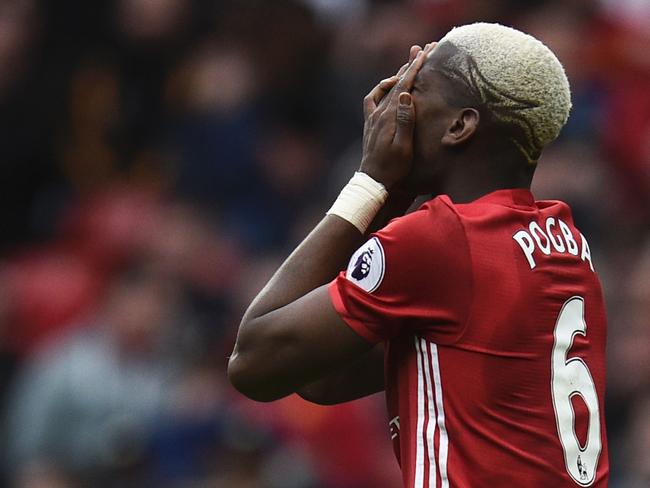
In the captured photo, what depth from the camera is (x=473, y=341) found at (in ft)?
11.2

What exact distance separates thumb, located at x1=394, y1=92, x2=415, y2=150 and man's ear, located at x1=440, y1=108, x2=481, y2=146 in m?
0.09

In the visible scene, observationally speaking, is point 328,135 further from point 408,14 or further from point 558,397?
point 558,397

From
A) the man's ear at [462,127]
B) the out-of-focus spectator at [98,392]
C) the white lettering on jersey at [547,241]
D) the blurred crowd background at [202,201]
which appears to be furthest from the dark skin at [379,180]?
the out-of-focus spectator at [98,392]

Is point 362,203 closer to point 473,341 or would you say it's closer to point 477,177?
point 477,177

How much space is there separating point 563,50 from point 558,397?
5.36 m

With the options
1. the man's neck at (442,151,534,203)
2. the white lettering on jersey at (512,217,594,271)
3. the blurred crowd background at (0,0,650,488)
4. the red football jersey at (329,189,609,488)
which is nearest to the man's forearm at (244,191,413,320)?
the red football jersey at (329,189,609,488)

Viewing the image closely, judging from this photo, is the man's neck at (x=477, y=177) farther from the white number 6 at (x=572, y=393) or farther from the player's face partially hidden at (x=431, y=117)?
the white number 6 at (x=572, y=393)

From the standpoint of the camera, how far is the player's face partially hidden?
3578mm

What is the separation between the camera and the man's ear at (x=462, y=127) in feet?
11.6

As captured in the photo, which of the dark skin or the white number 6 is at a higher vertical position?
the dark skin

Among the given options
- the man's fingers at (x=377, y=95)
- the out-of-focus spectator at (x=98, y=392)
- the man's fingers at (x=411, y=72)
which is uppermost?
the man's fingers at (x=411, y=72)

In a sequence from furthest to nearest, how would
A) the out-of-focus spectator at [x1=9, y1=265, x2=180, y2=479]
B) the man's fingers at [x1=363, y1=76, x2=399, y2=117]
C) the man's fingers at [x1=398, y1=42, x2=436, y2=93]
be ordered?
the out-of-focus spectator at [x1=9, y1=265, x2=180, y2=479] < the man's fingers at [x1=363, y1=76, x2=399, y2=117] < the man's fingers at [x1=398, y1=42, x2=436, y2=93]

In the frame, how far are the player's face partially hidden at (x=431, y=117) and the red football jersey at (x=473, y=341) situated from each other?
5.9 inches

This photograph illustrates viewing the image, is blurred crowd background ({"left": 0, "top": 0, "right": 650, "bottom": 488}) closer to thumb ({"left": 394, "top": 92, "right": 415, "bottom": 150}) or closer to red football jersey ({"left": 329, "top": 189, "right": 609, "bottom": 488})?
red football jersey ({"left": 329, "top": 189, "right": 609, "bottom": 488})
